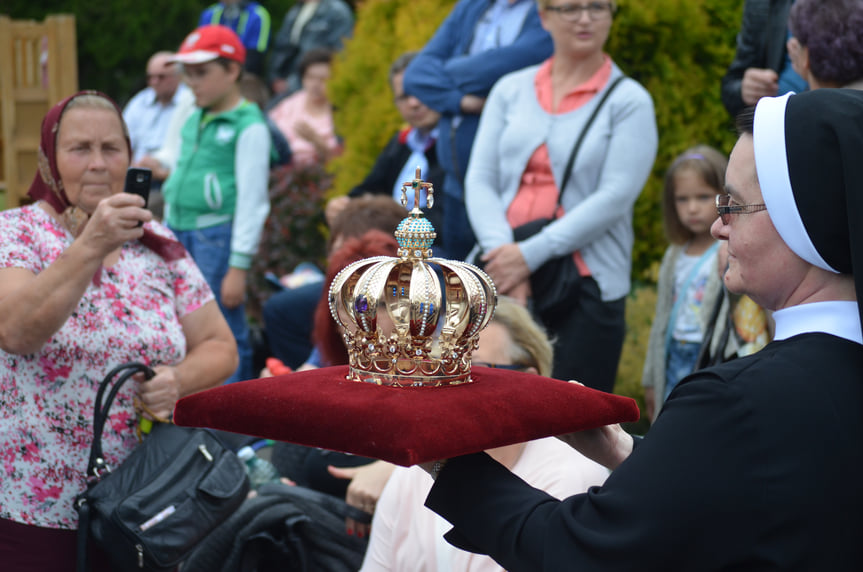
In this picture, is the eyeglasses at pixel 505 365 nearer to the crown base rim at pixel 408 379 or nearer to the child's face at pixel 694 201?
the crown base rim at pixel 408 379

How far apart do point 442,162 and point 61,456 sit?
2667 mm

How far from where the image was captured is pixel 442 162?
5.06 meters

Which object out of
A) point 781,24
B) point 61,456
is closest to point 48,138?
point 61,456

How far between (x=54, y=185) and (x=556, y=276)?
2019mm

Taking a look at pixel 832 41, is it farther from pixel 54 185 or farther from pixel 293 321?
pixel 293 321

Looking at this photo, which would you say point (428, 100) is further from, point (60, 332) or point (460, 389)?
point (460, 389)

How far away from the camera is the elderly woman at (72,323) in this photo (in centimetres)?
280

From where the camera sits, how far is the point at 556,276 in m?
4.17

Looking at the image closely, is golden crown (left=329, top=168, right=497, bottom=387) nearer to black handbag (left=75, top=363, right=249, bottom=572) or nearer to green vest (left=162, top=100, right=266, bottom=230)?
black handbag (left=75, top=363, right=249, bottom=572)

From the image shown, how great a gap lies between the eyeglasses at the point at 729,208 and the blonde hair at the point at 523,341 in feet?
3.65

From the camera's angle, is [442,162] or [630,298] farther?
[630,298]

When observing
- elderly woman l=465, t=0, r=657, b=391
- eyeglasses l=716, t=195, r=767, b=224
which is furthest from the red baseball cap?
eyeglasses l=716, t=195, r=767, b=224

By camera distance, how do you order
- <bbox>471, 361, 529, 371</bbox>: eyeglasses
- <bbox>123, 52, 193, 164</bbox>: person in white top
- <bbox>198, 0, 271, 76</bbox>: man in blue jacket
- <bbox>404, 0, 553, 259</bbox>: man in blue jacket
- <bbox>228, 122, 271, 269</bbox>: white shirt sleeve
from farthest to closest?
<bbox>198, 0, 271, 76</bbox>: man in blue jacket < <bbox>123, 52, 193, 164</bbox>: person in white top < <bbox>228, 122, 271, 269</bbox>: white shirt sleeve < <bbox>404, 0, 553, 259</bbox>: man in blue jacket < <bbox>471, 361, 529, 371</bbox>: eyeglasses

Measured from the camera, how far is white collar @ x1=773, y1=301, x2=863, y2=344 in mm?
1771
